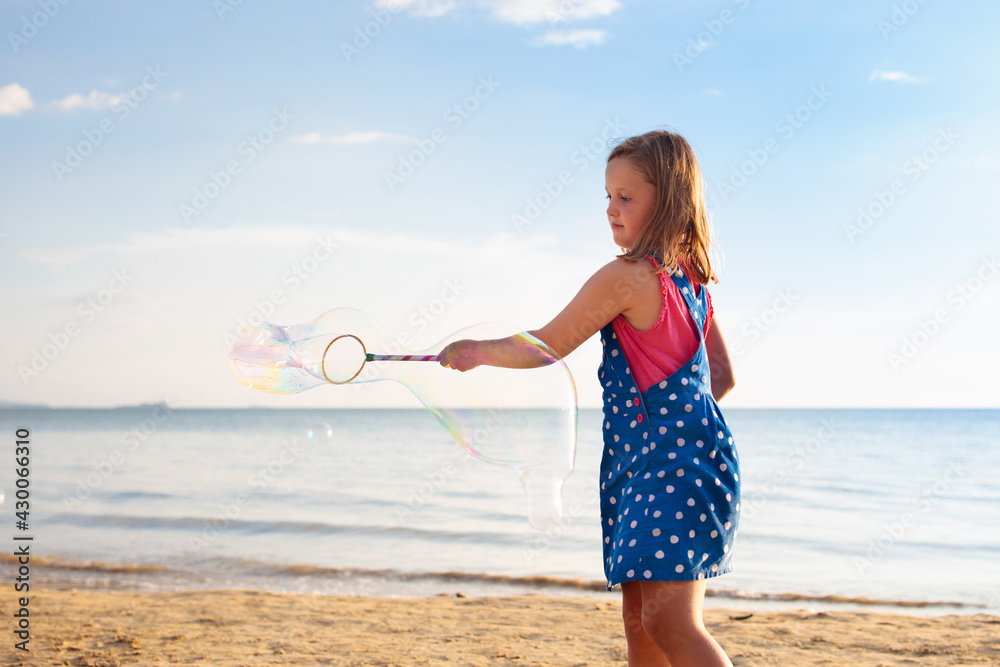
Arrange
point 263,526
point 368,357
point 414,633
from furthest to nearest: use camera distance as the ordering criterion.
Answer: point 263,526 < point 414,633 < point 368,357

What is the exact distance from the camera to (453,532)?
9539mm

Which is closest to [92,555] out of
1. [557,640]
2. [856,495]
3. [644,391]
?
[557,640]

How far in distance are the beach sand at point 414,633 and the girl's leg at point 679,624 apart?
2236 mm

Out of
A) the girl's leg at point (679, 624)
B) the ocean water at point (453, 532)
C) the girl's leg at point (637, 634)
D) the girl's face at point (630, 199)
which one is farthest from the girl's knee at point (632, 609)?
the ocean water at point (453, 532)

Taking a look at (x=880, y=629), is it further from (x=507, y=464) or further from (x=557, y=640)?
(x=507, y=464)

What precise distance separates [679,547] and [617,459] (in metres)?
0.33

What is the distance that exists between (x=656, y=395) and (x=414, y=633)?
3088mm

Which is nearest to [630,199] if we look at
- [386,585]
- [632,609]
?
[632,609]

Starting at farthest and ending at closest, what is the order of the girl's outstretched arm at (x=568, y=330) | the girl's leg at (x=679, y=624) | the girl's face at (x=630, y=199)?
the girl's face at (x=630, y=199) → the girl's outstretched arm at (x=568, y=330) → the girl's leg at (x=679, y=624)

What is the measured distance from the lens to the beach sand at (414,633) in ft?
13.1

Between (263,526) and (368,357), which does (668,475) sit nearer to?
(368,357)

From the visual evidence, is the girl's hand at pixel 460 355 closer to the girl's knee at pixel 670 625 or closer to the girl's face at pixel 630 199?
the girl's face at pixel 630 199

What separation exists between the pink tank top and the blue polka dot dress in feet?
0.08

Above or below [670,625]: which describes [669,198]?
above
